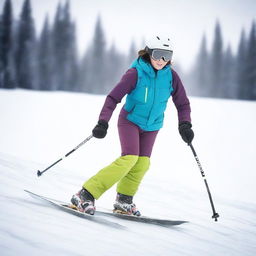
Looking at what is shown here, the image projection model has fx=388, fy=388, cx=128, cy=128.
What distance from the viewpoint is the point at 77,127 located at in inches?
681

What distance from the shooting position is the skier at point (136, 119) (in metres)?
4.04

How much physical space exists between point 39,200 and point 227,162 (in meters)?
9.21

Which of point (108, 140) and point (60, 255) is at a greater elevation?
point (60, 255)

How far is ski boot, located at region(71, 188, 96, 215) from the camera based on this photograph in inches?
154

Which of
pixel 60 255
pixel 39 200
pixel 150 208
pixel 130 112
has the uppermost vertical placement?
pixel 130 112

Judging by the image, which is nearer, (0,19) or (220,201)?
(220,201)

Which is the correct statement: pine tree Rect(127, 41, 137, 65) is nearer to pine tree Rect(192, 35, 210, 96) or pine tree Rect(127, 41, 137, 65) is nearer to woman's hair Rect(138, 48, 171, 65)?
pine tree Rect(192, 35, 210, 96)

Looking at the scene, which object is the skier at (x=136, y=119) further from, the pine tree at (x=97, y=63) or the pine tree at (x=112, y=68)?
the pine tree at (x=112, y=68)

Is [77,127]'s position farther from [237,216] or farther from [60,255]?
[60,255]

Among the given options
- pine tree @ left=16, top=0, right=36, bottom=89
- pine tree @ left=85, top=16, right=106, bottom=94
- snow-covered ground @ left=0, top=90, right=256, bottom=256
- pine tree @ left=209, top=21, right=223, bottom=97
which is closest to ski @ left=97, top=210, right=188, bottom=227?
snow-covered ground @ left=0, top=90, right=256, bottom=256

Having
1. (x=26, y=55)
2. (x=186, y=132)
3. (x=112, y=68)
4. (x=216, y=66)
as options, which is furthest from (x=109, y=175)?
(x=112, y=68)

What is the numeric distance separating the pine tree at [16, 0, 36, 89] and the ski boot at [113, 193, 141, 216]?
4935cm

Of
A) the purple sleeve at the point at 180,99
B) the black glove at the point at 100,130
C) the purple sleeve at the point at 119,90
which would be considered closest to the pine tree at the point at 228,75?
the purple sleeve at the point at 180,99

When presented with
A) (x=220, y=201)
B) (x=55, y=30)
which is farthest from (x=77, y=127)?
(x=55, y=30)
